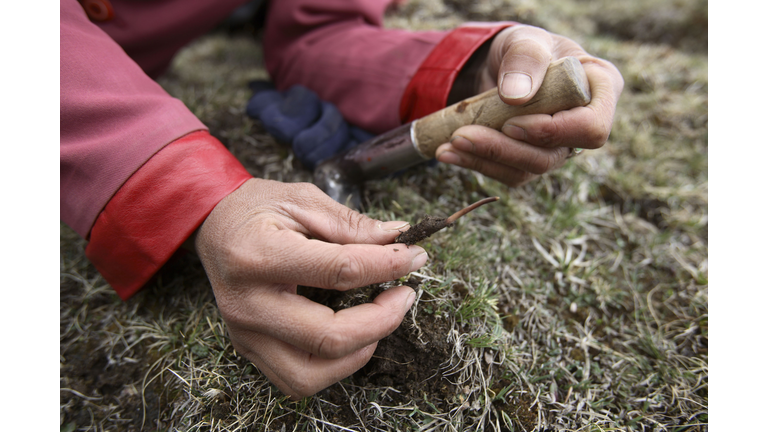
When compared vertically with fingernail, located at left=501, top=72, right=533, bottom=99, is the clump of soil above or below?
below

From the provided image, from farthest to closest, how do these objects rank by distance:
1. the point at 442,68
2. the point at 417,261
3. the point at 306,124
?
the point at 306,124 < the point at 442,68 < the point at 417,261

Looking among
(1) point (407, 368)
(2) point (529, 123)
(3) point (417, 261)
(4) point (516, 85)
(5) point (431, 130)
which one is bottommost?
(1) point (407, 368)

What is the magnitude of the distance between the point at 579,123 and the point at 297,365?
1.44m

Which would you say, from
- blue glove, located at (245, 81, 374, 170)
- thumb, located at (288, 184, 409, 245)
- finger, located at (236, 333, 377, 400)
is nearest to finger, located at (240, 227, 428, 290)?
thumb, located at (288, 184, 409, 245)

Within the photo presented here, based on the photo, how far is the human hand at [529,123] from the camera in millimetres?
1520

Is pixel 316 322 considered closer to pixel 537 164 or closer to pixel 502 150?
pixel 502 150

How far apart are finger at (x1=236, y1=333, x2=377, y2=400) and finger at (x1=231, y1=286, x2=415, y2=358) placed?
6cm

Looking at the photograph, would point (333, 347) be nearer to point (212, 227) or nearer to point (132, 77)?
point (212, 227)

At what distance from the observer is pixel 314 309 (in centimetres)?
137

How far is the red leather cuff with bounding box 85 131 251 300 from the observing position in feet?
5.08

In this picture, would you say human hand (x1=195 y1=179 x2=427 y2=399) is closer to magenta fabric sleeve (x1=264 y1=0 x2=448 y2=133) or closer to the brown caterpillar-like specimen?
the brown caterpillar-like specimen

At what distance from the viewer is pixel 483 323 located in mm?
1758

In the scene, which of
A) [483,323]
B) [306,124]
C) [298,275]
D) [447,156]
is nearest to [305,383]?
[298,275]

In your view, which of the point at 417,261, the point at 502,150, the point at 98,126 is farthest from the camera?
the point at 502,150
